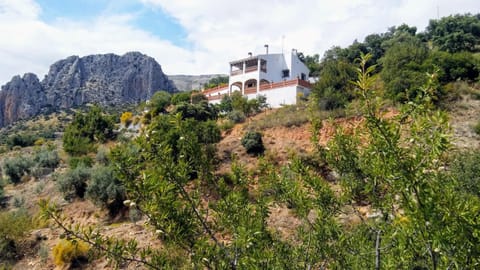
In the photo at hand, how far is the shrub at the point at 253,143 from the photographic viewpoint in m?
17.2

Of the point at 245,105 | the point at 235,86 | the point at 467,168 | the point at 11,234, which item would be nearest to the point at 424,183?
the point at 467,168

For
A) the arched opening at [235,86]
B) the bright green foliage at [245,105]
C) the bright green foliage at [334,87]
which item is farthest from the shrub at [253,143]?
the arched opening at [235,86]

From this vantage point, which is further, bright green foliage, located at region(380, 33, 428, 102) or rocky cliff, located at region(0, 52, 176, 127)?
rocky cliff, located at region(0, 52, 176, 127)

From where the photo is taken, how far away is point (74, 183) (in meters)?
15.8

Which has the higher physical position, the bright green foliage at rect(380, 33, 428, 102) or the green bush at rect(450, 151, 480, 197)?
the bright green foliage at rect(380, 33, 428, 102)

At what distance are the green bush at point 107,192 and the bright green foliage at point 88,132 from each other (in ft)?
33.6

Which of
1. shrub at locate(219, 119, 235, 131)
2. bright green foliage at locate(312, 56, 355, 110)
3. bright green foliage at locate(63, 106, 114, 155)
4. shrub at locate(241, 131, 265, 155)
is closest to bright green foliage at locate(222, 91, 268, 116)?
shrub at locate(219, 119, 235, 131)

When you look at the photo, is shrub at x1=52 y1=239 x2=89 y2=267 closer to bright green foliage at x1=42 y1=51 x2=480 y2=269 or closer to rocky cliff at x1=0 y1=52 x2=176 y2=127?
bright green foliage at x1=42 y1=51 x2=480 y2=269

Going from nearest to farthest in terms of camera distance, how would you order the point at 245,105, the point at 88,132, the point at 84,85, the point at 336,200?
the point at 336,200
the point at 245,105
the point at 88,132
the point at 84,85

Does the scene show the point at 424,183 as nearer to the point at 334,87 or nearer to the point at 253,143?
the point at 253,143

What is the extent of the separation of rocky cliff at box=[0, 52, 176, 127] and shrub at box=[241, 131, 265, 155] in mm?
62804

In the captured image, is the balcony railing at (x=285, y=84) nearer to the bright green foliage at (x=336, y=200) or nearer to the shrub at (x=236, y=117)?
the shrub at (x=236, y=117)

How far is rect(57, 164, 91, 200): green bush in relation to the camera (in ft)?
51.5

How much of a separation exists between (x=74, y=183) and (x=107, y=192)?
2866 millimetres
